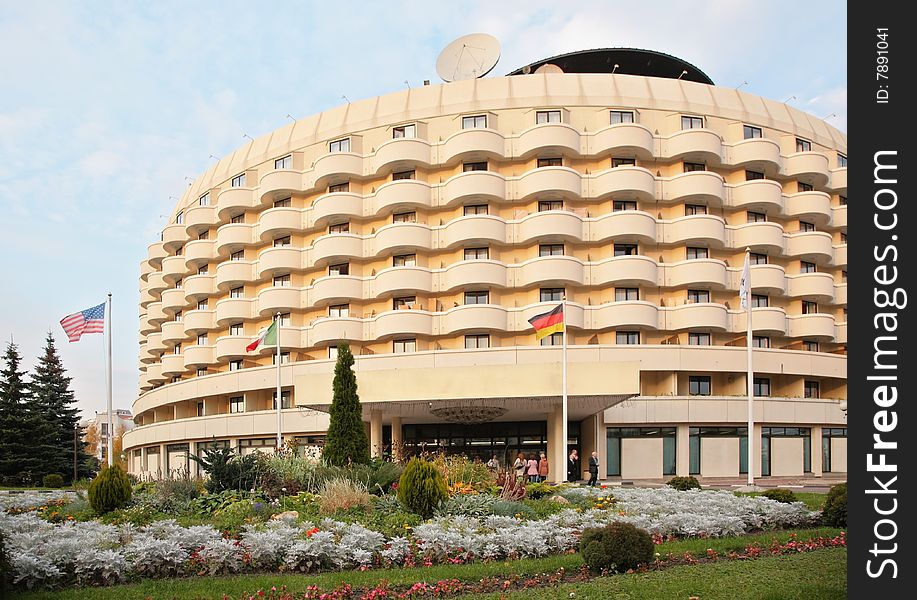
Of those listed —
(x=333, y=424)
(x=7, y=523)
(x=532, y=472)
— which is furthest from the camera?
(x=532, y=472)

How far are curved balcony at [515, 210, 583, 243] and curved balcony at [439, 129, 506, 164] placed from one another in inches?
197

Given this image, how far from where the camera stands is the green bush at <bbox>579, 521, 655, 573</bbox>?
42.7ft

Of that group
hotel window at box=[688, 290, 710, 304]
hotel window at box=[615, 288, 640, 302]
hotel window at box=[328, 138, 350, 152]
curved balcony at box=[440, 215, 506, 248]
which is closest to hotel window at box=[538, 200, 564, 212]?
curved balcony at box=[440, 215, 506, 248]

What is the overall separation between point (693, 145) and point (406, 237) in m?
19.3

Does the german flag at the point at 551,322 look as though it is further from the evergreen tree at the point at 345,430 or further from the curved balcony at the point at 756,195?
the curved balcony at the point at 756,195

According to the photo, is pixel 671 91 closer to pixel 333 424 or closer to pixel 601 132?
pixel 601 132

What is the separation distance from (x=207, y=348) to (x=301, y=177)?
15.5 meters

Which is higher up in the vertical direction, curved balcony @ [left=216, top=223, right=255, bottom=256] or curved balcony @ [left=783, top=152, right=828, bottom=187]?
curved balcony @ [left=783, top=152, right=828, bottom=187]

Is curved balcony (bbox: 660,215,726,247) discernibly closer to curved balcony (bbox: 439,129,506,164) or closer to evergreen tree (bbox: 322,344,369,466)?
curved balcony (bbox: 439,129,506,164)

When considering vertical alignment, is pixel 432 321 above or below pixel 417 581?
above

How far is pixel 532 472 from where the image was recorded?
34.9 meters
